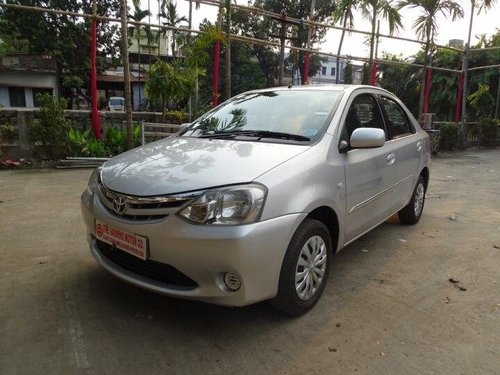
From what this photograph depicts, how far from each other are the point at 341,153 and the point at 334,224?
1.71 ft

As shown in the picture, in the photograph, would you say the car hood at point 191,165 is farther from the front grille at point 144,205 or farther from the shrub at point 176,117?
the shrub at point 176,117

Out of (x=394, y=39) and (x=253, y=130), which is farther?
(x=394, y=39)

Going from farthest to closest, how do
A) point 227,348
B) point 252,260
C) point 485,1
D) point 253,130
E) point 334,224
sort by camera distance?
point 485,1
point 253,130
point 334,224
point 227,348
point 252,260

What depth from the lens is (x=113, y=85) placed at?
2966cm

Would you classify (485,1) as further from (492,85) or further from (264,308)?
(264,308)

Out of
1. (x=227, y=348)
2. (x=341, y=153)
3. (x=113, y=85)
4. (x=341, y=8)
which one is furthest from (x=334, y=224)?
(x=113, y=85)

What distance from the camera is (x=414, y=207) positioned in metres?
4.67

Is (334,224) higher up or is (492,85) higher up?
(492,85)

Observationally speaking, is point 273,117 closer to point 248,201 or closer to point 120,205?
point 248,201

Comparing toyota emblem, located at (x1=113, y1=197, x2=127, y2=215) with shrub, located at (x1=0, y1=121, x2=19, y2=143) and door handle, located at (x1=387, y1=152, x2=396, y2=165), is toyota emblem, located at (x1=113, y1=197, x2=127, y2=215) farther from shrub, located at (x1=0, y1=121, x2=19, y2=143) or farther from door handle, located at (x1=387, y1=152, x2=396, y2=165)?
shrub, located at (x1=0, y1=121, x2=19, y2=143)

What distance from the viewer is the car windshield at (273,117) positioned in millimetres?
3066

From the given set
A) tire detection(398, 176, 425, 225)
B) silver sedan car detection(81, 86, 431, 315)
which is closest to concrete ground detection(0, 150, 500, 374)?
silver sedan car detection(81, 86, 431, 315)

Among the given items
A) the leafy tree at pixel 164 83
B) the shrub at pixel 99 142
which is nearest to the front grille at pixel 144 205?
the shrub at pixel 99 142

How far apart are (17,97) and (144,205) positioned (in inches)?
925
